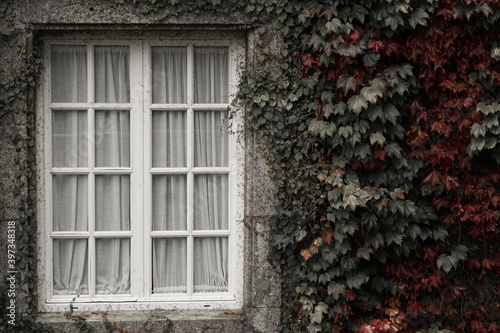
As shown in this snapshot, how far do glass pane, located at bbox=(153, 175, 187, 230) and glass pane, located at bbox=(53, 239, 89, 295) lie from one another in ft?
2.07

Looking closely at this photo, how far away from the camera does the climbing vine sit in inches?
151

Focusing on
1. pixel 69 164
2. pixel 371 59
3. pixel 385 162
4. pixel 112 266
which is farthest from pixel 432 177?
pixel 69 164

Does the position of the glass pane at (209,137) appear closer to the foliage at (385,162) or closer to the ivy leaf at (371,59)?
the foliage at (385,162)

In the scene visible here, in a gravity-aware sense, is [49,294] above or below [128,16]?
below

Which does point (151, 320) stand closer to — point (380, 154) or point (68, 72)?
point (68, 72)

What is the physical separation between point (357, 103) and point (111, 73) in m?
1.92

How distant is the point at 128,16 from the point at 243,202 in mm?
1675

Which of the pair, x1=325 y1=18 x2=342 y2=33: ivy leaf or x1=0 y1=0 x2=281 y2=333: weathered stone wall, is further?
x1=0 y1=0 x2=281 y2=333: weathered stone wall

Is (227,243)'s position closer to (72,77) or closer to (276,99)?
(276,99)

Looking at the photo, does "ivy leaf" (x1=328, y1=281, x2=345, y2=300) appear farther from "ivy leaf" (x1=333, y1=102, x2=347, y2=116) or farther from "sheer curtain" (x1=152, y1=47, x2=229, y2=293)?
"ivy leaf" (x1=333, y1=102, x2=347, y2=116)

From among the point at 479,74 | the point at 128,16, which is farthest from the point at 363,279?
the point at 128,16

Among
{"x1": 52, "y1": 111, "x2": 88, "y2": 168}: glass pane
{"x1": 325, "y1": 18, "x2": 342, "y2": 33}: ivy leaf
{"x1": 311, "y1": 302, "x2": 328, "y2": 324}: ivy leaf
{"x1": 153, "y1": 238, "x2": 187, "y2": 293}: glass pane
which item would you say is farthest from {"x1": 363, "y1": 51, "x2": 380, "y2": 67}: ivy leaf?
{"x1": 52, "y1": 111, "x2": 88, "y2": 168}: glass pane

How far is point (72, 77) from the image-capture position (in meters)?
4.11

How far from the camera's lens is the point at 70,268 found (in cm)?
415
